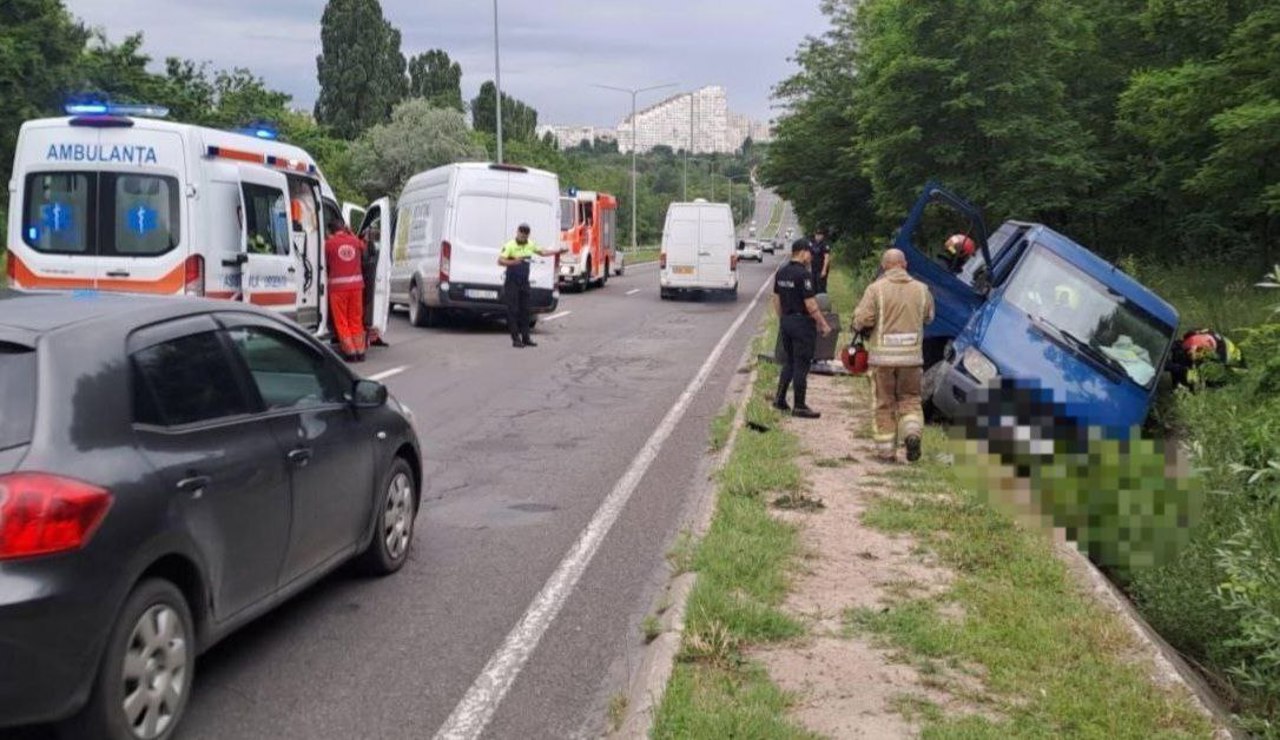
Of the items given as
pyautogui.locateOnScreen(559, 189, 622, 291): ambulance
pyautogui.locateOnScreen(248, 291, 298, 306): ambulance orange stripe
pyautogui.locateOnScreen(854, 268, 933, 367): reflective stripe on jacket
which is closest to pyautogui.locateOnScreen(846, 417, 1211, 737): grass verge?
pyautogui.locateOnScreen(854, 268, 933, 367): reflective stripe on jacket

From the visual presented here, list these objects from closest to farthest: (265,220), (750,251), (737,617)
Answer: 1. (737,617)
2. (265,220)
3. (750,251)

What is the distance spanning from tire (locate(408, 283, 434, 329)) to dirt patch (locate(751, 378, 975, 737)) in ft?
41.6

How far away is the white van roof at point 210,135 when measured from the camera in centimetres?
1207

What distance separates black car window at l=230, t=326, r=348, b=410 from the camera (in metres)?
5.17

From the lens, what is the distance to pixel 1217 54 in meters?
16.5

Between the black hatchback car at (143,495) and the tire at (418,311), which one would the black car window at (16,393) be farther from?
the tire at (418,311)

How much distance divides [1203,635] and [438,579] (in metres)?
3.86

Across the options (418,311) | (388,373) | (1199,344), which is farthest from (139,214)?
(1199,344)

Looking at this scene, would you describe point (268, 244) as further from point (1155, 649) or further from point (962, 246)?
point (1155, 649)

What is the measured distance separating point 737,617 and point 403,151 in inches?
1973

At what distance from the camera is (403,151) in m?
53.0

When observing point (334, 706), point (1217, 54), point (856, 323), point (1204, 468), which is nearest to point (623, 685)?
point (334, 706)

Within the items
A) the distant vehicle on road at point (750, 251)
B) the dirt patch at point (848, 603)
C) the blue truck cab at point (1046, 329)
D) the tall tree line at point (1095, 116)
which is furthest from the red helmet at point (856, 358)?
the distant vehicle on road at point (750, 251)

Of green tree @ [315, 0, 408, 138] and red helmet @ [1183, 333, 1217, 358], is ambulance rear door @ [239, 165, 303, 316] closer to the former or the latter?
red helmet @ [1183, 333, 1217, 358]
